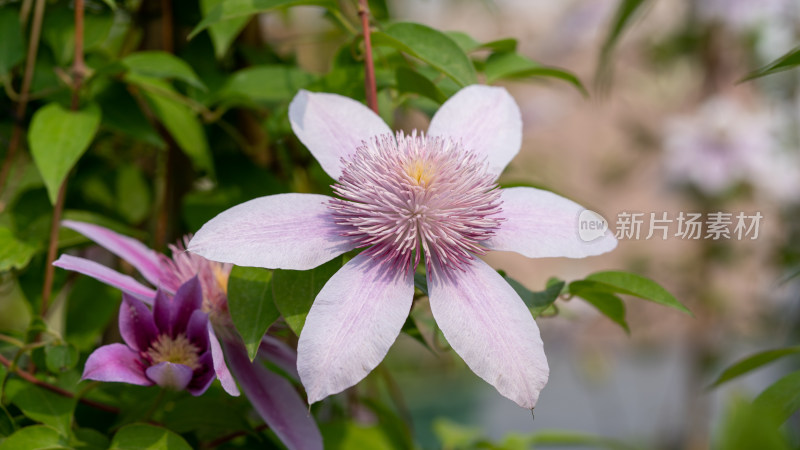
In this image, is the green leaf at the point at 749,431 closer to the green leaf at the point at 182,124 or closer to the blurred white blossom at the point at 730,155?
the green leaf at the point at 182,124

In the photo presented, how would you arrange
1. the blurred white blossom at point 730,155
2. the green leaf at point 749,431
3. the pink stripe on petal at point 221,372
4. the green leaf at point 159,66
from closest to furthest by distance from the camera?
the green leaf at point 749,431, the pink stripe on petal at point 221,372, the green leaf at point 159,66, the blurred white blossom at point 730,155

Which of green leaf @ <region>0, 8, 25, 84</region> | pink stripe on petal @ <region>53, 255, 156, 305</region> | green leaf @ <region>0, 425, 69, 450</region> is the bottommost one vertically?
green leaf @ <region>0, 425, 69, 450</region>

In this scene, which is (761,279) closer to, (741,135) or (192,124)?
(741,135)

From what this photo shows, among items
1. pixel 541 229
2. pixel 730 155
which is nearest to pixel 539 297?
pixel 541 229

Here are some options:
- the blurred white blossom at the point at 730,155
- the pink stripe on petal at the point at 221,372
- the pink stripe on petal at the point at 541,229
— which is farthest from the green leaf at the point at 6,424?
the blurred white blossom at the point at 730,155

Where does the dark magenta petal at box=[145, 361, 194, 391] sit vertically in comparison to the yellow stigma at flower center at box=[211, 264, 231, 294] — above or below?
below

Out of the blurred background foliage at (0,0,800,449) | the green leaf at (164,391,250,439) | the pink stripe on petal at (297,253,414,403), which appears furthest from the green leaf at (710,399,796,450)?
the green leaf at (164,391,250,439)

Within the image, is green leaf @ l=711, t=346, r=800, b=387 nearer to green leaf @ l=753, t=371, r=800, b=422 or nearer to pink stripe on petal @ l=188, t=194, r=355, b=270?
green leaf @ l=753, t=371, r=800, b=422
